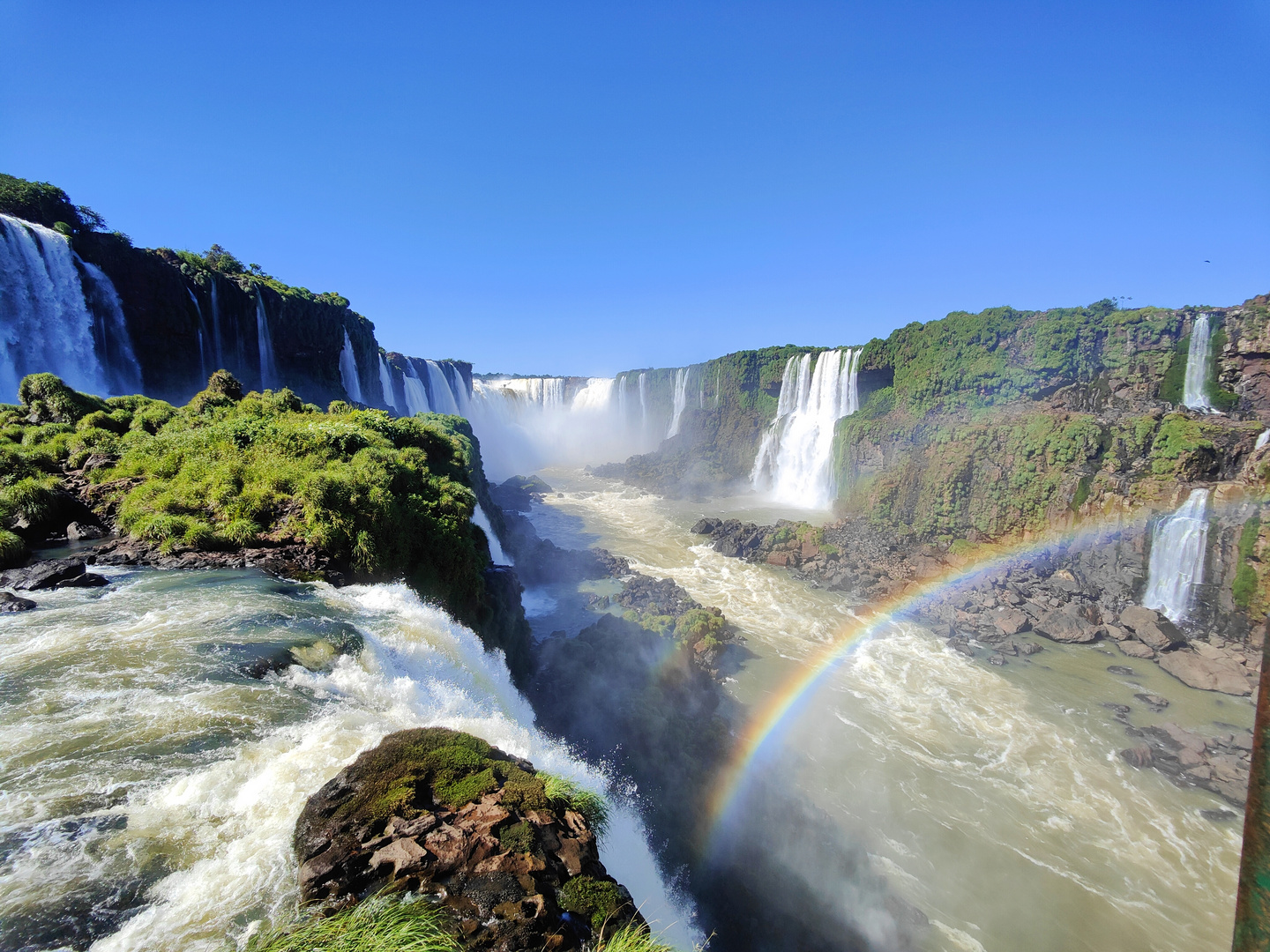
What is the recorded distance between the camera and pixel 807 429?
3909 cm

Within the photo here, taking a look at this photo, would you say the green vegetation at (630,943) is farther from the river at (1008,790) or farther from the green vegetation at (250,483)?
the river at (1008,790)

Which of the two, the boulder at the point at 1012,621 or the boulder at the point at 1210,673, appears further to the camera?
the boulder at the point at 1012,621

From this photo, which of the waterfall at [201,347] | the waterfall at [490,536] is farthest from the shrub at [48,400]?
the waterfall at [201,347]

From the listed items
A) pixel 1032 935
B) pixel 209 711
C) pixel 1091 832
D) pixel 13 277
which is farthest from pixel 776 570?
pixel 13 277

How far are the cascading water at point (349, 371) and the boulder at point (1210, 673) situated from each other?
46.5 metres

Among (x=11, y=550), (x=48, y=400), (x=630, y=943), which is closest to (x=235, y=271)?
(x=48, y=400)

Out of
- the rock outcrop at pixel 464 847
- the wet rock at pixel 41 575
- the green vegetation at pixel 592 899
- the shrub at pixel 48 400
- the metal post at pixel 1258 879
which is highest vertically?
the shrub at pixel 48 400

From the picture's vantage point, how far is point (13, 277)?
62.8 feet

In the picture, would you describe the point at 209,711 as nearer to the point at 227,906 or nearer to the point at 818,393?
the point at 227,906

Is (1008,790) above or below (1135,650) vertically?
below

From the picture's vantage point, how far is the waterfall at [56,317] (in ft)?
62.4

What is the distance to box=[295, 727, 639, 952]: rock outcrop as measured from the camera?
10.4 feet

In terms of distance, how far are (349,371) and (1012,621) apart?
146 feet

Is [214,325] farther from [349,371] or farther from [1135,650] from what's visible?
[1135,650]
